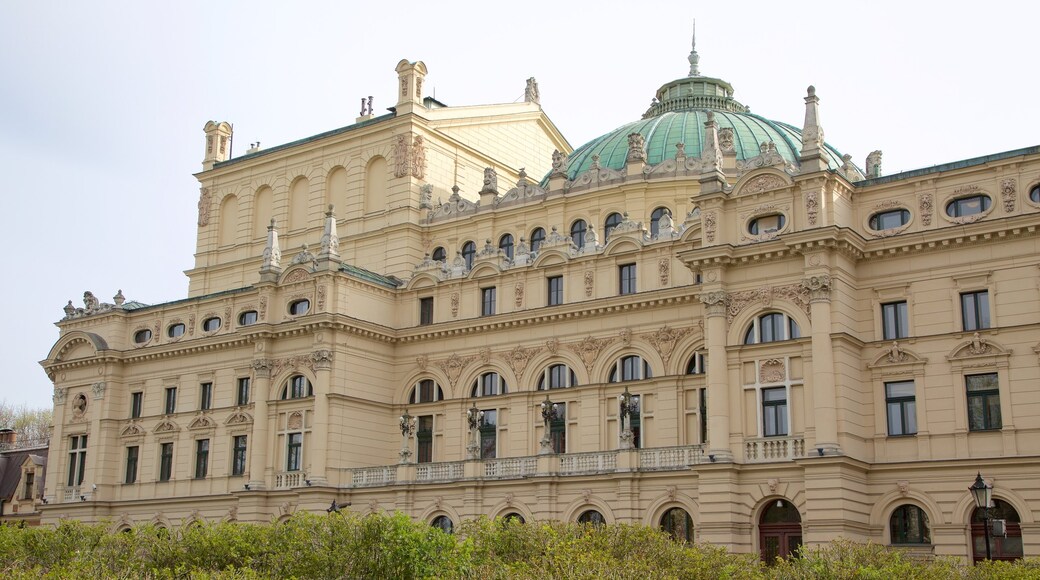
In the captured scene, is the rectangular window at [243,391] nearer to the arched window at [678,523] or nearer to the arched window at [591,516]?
the arched window at [591,516]

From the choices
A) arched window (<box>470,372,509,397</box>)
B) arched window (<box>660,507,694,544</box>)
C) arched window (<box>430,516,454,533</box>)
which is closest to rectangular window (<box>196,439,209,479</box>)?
arched window (<box>430,516,454,533</box>)

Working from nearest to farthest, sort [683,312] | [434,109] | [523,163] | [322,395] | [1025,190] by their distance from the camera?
[1025,190] → [683,312] → [322,395] → [434,109] → [523,163]

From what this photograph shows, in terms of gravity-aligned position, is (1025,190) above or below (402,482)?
above

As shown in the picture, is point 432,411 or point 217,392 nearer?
point 432,411

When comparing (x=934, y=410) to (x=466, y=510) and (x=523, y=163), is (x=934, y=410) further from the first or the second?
(x=523, y=163)

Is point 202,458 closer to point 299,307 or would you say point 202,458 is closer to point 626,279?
point 299,307

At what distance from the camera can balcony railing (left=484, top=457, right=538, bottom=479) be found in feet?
159

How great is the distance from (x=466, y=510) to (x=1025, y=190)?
24.7 m

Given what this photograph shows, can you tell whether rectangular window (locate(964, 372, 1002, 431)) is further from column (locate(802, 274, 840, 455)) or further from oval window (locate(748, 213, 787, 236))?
oval window (locate(748, 213, 787, 236))

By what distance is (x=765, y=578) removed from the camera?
24.4 meters

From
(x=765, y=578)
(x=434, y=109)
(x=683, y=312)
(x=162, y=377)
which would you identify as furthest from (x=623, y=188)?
(x=765, y=578)

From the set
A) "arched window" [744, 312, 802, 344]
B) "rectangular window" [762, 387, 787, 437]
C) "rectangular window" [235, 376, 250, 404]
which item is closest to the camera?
"rectangular window" [762, 387, 787, 437]

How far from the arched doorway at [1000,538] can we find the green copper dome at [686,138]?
23237 millimetres

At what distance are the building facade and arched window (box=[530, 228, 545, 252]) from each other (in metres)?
0.30
